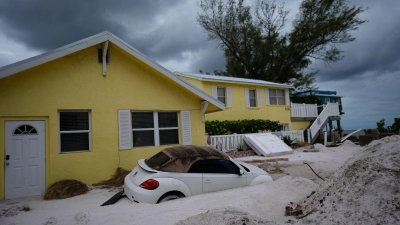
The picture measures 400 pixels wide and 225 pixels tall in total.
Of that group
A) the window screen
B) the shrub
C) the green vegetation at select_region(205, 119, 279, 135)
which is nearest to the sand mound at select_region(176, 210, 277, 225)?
the shrub

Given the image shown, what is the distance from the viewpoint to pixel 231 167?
6793mm

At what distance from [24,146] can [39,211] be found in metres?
2.61

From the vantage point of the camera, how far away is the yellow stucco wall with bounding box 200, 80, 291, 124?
18633mm

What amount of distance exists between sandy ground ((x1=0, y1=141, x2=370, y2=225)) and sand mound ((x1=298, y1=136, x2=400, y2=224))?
64 cm

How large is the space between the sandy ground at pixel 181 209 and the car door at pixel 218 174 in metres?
0.27

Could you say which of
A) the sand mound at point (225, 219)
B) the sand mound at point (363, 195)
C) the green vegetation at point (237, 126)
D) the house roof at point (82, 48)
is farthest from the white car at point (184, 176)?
the green vegetation at point (237, 126)

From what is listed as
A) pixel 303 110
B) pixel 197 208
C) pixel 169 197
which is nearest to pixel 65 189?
pixel 169 197

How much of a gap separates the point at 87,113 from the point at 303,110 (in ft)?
63.5

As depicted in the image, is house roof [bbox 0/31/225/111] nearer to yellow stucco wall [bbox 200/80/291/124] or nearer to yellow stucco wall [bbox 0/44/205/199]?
yellow stucco wall [bbox 0/44/205/199]

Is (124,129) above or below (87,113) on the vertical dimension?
below

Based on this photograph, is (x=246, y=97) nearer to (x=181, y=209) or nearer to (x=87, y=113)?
(x=87, y=113)

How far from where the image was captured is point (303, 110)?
2339 cm

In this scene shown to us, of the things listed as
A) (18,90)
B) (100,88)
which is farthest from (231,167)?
(18,90)

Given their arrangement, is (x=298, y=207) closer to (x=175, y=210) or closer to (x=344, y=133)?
(x=175, y=210)
